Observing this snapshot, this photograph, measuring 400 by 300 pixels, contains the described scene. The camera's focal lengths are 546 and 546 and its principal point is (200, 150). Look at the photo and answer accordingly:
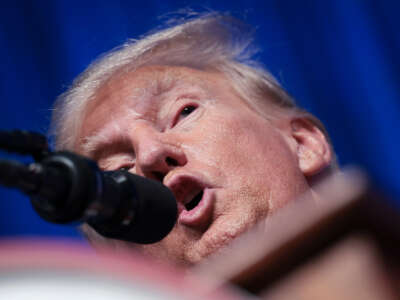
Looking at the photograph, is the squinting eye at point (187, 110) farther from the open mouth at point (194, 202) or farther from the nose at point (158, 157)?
the open mouth at point (194, 202)

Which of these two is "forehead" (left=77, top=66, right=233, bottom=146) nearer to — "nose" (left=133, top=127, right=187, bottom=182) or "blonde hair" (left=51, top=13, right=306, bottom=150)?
"blonde hair" (left=51, top=13, right=306, bottom=150)

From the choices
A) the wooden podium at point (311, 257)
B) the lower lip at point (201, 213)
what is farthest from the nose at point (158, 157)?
the wooden podium at point (311, 257)

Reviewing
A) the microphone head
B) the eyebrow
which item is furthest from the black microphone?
the eyebrow

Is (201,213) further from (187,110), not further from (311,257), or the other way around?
(311,257)

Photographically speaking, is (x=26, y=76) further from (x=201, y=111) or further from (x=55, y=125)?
(x=201, y=111)

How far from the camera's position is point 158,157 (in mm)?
1180

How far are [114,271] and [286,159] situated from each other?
1.03 metres

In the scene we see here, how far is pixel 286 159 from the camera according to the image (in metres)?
1.32

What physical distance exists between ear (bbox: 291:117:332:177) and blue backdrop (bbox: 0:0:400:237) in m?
0.31

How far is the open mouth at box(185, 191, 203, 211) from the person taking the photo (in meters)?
1.19

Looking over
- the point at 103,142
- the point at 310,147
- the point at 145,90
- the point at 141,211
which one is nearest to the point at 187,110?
the point at 145,90

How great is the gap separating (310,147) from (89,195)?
91 centimetres

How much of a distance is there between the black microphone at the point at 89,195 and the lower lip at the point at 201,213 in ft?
0.94

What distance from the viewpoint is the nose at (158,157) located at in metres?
1.17
